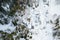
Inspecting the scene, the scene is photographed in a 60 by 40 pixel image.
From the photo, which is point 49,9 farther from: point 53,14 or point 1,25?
point 1,25

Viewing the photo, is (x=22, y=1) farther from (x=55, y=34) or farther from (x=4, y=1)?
(x=55, y=34)

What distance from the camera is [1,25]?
724cm

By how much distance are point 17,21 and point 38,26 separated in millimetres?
1080

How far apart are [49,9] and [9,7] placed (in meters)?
2.37

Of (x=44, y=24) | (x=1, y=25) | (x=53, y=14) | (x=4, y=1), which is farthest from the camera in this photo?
(x=53, y=14)

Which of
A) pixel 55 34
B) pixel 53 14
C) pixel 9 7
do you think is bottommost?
pixel 55 34

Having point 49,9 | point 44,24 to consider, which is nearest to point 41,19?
Result: point 44,24

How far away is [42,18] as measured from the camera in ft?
28.0

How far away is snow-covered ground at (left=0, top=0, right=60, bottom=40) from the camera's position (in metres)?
7.72

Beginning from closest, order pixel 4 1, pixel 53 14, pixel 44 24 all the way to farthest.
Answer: pixel 4 1, pixel 44 24, pixel 53 14

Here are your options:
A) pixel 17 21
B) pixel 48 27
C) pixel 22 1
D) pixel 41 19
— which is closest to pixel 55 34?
pixel 48 27

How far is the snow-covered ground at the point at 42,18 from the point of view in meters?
7.72

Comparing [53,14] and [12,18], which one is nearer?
[12,18]

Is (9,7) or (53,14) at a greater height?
(9,7)
